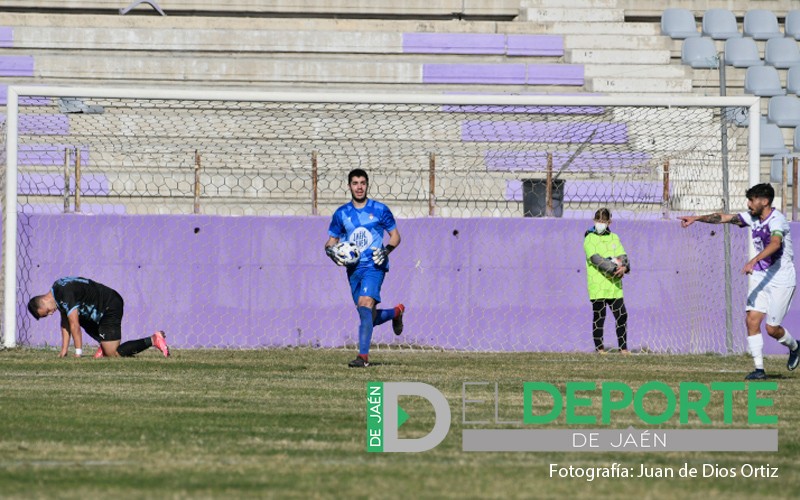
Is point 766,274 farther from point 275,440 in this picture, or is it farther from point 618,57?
point 618,57

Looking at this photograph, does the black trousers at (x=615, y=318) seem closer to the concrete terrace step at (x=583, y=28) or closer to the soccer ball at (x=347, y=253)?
the soccer ball at (x=347, y=253)

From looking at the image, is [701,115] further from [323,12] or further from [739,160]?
[323,12]

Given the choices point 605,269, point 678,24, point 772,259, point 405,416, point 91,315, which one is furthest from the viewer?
point 678,24

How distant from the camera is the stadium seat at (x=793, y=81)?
944 inches

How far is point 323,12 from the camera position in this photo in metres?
25.5

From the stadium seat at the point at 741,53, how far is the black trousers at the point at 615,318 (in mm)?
8534

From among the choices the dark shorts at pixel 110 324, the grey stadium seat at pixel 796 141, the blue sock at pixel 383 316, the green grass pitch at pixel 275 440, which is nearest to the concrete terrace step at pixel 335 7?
the grey stadium seat at pixel 796 141

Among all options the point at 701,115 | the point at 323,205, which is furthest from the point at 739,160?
the point at 323,205

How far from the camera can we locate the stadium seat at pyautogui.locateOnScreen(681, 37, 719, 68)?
79.0ft

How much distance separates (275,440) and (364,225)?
5.77m

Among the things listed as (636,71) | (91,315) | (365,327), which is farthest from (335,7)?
(365,327)

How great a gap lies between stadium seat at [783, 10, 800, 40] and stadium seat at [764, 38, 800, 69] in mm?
557

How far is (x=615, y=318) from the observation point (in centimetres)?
1758

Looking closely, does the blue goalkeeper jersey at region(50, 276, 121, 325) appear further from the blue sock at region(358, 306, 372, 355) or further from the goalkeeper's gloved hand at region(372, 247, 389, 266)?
the goalkeeper's gloved hand at region(372, 247, 389, 266)
